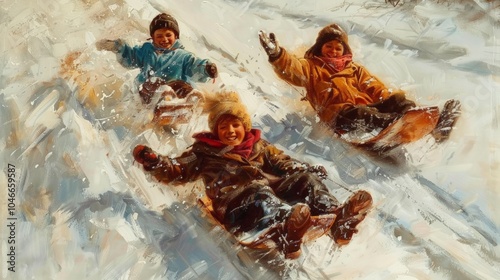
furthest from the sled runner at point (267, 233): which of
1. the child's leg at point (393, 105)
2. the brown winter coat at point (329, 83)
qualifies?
the child's leg at point (393, 105)

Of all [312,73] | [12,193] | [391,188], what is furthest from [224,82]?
[12,193]

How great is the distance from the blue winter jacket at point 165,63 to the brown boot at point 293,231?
0.89 metres

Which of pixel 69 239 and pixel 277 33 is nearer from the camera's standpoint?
pixel 69 239

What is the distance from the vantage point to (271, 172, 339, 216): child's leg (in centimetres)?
294

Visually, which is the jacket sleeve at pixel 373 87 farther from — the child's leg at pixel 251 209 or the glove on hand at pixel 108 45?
the glove on hand at pixel 108 45

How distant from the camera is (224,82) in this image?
306 centimetres

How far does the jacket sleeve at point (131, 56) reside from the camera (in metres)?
3.05

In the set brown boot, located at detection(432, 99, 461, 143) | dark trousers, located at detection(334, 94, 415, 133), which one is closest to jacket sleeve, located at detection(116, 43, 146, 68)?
dark trousers, located at detection(334, 94, 415, 133)

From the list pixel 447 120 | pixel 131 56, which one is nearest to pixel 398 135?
pixel 447 120

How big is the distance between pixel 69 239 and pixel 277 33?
1.59 metres

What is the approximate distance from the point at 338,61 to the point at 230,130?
72 centimetres

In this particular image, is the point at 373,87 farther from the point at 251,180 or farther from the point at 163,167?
the point at 163,167

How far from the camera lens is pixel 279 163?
2.98 meters

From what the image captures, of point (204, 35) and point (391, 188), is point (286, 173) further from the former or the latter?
point (204, 35)
